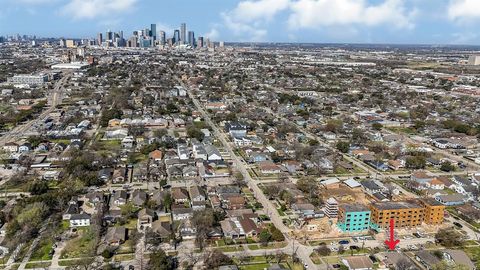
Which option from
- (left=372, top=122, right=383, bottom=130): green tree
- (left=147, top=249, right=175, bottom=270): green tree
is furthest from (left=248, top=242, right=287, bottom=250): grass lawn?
(left=372, top=122, right=383, bottom=130): green tree

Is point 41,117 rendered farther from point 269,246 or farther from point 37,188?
point 269,246

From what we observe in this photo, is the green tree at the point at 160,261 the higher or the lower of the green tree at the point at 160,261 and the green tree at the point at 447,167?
the lower

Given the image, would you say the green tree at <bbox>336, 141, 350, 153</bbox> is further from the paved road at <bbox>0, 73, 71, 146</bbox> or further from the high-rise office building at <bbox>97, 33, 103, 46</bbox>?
the high-rise office building at <bbox>97, 33, 103, 46</bbox>

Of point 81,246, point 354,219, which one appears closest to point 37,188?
point 81,246

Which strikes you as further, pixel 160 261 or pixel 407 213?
pixel 407 213

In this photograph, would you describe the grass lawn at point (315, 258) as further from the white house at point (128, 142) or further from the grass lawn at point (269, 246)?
the white house at point (128, 142)

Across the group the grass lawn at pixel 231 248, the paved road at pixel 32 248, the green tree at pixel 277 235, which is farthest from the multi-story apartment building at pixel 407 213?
the paved road at pixel 32 248
